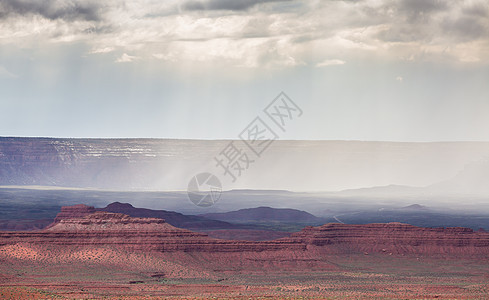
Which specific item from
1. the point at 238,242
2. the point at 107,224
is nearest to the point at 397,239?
the point at 238,242

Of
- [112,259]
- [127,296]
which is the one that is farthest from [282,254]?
[127,296]

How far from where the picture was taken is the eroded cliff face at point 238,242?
153625 mm

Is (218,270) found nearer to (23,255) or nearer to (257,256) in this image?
(257,256)

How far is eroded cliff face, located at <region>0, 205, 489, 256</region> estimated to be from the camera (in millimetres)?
153625

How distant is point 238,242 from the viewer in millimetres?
161500

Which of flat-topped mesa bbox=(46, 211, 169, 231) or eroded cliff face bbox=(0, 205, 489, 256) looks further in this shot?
flat-topped mesa bbox=(46, 211, 169, 231)

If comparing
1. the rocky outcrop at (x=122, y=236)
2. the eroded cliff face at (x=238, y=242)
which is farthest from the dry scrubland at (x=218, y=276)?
the eroded cliff face at (x=238, y=242)

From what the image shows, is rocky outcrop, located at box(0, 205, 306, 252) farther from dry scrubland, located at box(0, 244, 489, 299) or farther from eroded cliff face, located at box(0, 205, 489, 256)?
dry scrubland, located at box(0, 244, 489, 299)

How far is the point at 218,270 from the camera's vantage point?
15138 centimetres

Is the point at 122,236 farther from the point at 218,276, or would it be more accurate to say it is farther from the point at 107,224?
the point at 218,276

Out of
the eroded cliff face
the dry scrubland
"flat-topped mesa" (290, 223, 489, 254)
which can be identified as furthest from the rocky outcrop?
"flat-topped mesa" (290, 223, 489, 254)

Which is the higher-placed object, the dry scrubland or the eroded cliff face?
the eroded cliff face

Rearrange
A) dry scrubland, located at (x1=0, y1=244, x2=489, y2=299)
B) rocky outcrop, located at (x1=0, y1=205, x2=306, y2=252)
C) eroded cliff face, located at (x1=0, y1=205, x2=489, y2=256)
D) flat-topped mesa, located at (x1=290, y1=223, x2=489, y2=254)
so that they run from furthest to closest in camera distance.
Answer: flat-topped mesa, located at (x1=290, y1=223, x2=489, y2=254)
eroded cliff face, located at (x1=0, y1=205, x2=489, y2=256)
rocky outcrop, located at (x1=0, y1=205, x2=306, y2=252)
dry scrubland, located at (x1=0, y1=244, x2=489, y2=299)

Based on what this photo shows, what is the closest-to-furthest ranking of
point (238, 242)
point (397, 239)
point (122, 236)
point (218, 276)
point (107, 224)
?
point (218, 276), point (122, 236), point (107, 224), point (238, 242), point (397, 239)
